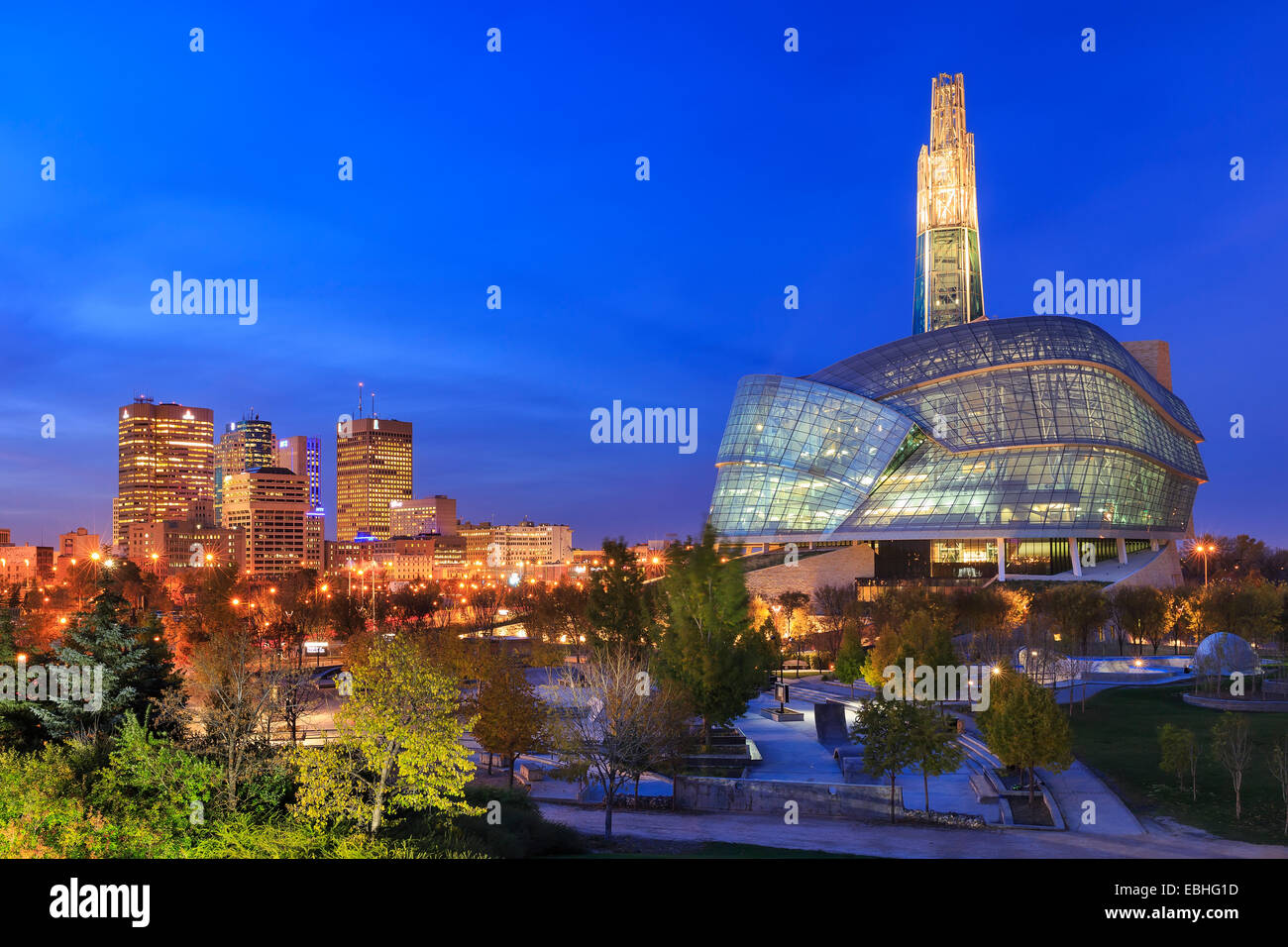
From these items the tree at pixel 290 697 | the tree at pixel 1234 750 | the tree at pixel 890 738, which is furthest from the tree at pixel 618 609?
the tree at pixel 1234 750

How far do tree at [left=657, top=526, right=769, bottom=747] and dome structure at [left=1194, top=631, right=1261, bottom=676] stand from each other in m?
21.1

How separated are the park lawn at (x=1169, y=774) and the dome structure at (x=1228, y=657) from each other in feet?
6.81

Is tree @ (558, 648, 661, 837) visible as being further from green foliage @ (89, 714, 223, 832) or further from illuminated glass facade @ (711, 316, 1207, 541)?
illuminated glass facade @ (711, 316, 1207, 541)

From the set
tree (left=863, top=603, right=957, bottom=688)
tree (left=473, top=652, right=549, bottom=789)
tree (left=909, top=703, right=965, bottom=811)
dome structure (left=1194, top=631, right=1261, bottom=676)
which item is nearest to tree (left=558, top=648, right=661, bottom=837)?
tree (left=473, top=652, right=549, bottom=789)

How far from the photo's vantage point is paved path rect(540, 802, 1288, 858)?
23.1 m

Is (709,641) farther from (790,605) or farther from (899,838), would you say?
(790,605)

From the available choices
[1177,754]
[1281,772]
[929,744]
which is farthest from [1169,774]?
[929,744]

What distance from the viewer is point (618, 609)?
47.5 meters

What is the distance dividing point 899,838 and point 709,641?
14554 mm

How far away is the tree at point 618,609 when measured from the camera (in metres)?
47.2

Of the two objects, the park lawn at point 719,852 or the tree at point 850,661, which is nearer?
the park lawn at point 719,852

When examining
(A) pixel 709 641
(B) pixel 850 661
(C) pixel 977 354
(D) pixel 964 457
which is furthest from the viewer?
(C) pixel 977 354

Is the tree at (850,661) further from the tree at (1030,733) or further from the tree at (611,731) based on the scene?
the tree at (1030,733)
